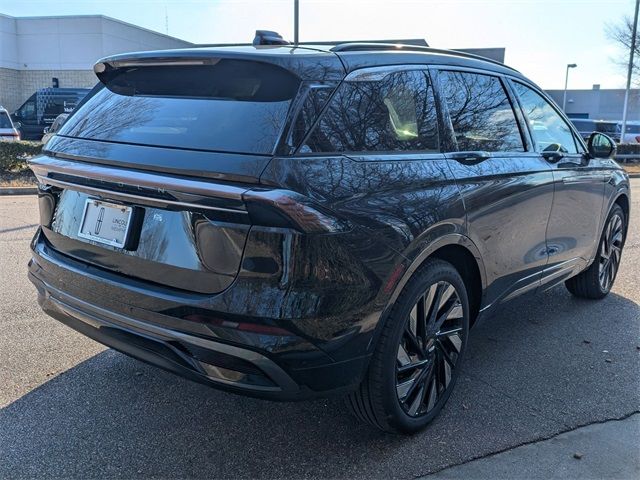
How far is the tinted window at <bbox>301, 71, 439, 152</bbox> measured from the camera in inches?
93.0

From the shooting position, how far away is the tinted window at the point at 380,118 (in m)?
2.36

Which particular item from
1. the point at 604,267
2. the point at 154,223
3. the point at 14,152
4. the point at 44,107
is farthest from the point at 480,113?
the point at 44,107

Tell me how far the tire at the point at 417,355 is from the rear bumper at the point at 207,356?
185 mm

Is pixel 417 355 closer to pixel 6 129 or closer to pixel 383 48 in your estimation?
pixel 383 48

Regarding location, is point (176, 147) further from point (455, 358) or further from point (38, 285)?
point (455, 358)

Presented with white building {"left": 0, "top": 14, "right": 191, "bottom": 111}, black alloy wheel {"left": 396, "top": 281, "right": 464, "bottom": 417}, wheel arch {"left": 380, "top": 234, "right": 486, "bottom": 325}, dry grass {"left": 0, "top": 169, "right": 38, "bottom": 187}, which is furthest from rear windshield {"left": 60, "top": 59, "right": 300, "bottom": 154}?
white building {"left": 0, "top": 14, "right": 191, "bottom": 111}

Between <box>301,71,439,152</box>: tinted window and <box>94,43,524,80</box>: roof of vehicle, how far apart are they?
0.08 meters

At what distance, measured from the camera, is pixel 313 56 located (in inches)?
95.8

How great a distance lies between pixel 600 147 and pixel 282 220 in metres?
3.44

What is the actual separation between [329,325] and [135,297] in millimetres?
820

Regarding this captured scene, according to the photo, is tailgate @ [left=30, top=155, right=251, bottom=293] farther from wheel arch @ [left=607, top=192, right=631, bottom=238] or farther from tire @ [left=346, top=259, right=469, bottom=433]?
wheel arch @ [left=607, top=192, right=631, bottom=238]

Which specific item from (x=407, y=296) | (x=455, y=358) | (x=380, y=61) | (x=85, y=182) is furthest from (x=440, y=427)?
(x=85, y=182)

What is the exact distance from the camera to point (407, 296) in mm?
2559

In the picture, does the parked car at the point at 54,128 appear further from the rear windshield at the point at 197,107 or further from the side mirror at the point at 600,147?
the side mirror at the point at 600,147
